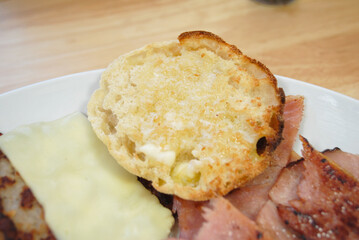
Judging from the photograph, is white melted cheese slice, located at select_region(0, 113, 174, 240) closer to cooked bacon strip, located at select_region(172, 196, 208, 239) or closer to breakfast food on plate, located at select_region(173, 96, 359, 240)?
cooked bacon strip, located at select_region(172, 196, 208, 239)

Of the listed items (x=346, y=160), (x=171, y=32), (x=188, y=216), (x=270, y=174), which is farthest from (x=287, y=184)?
(x=171, y=32)

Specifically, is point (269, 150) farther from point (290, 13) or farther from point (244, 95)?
point (290, 13)

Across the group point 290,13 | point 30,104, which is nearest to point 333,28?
point 290,13

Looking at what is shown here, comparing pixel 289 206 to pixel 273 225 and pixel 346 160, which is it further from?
pixel 346 160

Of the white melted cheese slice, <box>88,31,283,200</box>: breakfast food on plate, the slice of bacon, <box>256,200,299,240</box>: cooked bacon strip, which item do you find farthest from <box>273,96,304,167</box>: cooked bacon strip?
the white melted cheese slice

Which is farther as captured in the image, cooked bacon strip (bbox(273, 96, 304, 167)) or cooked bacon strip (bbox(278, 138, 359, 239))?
cooked bacon strip (bbox(273, 96, 304, 167))
